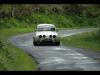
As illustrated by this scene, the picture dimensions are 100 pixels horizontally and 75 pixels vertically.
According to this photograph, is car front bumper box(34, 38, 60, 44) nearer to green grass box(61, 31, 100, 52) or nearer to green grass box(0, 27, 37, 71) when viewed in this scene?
green grass box(0, 27, 37, 71)

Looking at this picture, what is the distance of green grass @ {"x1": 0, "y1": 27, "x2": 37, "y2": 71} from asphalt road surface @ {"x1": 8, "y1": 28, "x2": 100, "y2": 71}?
0.91 ft

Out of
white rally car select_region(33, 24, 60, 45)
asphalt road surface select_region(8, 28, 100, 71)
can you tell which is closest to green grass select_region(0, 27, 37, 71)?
asphalt road surface select_region(8, 28, 100, 71)

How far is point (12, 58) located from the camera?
1733 centimetres

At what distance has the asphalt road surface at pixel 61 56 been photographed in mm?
16844

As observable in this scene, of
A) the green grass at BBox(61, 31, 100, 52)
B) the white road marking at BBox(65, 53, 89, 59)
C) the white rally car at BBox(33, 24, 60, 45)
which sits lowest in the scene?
the white road marking at BBox(65, 53, 89, 59)

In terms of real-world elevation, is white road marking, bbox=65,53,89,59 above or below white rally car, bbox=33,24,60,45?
below

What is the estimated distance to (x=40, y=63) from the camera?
17625 mm

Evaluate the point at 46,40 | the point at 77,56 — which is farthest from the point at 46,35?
the point at 77,56

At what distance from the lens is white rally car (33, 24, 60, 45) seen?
59.9 ft

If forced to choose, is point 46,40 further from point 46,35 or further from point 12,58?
point 12,58

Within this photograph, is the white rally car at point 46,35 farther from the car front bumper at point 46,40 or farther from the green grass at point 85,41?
the green grass at point 85,41

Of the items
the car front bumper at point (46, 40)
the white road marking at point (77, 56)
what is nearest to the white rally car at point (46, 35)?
the car front bumper at point (46, 40)

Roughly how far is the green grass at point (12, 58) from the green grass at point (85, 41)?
2.02m
